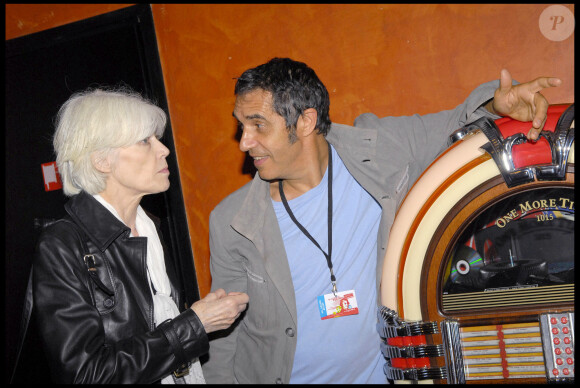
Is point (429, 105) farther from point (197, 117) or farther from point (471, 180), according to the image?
point (197, 117)

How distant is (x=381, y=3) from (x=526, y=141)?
1268 millimetres

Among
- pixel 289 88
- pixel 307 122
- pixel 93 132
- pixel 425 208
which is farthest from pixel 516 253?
pixel 93 132

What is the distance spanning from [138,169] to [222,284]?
599mm

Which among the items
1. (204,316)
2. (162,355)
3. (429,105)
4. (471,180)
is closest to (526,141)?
(471,180)

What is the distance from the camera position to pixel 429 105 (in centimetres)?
250

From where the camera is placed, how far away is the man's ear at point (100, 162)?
1857 mm

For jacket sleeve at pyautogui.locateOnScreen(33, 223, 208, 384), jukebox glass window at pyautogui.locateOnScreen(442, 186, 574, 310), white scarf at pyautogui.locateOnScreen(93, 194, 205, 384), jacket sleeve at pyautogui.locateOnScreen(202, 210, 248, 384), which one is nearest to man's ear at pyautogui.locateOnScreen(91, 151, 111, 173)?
white scarf at pyautogui.locateOnScreen(93, 194, 205, 384)

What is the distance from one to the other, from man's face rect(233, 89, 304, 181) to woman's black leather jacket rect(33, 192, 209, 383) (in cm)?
55

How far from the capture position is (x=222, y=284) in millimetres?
2166

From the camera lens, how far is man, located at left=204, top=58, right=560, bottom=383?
6.44 ft

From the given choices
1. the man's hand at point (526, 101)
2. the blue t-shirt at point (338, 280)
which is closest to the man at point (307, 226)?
the blue t-shirt at point (338, 280)

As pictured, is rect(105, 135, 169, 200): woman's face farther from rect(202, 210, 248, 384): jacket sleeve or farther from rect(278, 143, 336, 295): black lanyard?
rect(278, 143, 336, 295): black lanyard

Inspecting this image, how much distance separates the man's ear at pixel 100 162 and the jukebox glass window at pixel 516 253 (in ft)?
3.90

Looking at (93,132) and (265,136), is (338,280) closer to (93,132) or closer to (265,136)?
(265,136)
